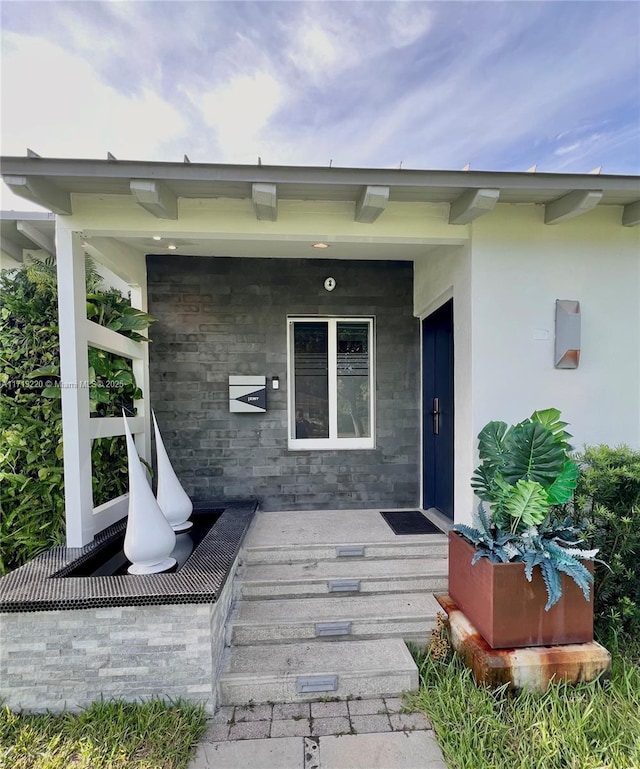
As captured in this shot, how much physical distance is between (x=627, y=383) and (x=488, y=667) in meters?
2.65

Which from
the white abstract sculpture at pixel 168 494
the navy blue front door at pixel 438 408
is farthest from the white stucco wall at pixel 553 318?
the white abstract sculpture at pixel 168 494

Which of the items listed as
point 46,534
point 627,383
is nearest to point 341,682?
point 46,534

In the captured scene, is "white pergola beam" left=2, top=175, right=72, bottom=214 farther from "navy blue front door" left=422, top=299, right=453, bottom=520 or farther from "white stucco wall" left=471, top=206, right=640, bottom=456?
"navy blue front door" left=422, top=299, right=453, bottom=520

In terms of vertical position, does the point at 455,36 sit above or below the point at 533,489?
above

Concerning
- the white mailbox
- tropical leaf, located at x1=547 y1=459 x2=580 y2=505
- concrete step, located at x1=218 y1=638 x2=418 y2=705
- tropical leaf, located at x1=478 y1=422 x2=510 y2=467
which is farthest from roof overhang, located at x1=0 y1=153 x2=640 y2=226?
concrete step, located at x1=218 y1=638 x2=418 y2=705

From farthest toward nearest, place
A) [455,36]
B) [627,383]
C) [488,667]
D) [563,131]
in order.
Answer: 1. [563,131]
2. [455,36]
3. [627,383]
4. [488,667]

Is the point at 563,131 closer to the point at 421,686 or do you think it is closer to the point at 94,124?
the point at 94,124

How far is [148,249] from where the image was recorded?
409cm

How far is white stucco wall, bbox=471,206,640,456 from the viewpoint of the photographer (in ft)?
10.5

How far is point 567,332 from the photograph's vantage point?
3.19 meters

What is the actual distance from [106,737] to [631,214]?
17.1 feet

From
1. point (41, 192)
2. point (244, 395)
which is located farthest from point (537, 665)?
point (41, 192)

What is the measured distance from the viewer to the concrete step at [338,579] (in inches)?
117

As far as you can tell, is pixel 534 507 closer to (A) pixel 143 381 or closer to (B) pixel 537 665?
(B) pixel 537 665
